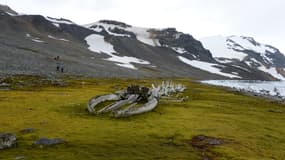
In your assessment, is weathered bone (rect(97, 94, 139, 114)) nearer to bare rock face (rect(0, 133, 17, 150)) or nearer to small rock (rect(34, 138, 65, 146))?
small rock (rect(34, 138, 65, 146))

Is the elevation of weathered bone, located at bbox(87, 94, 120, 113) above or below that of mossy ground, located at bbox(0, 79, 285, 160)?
above

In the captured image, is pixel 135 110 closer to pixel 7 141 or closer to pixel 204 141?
pixel 204 141

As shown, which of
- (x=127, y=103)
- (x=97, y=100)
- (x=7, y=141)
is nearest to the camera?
(x=7, y=141)

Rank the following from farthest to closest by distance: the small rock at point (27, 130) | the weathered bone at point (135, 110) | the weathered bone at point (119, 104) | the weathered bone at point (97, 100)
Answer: the weathered bone at point (97, 100) < the weathered bone at point (119, 104) < the weathered bone at point (135, 110) < the small rock at point (27, 130)

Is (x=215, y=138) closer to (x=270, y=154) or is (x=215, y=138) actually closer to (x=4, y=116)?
(x=270, y=154)

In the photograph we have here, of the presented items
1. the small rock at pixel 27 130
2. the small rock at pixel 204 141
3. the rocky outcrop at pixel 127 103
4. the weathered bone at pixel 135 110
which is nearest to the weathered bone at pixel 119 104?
the rocky outcrop at pixel 127 103

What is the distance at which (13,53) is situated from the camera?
376 ft

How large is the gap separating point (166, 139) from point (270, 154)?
5.81m

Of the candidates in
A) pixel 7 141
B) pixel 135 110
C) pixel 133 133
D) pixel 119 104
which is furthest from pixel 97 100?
pixel 7 141

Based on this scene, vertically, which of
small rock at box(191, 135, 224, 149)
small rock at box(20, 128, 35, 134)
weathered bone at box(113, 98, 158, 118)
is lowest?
small rock at box(191, 135, 224, 149)

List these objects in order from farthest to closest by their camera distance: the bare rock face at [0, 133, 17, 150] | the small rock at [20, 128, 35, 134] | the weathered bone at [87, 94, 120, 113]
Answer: the weathered bone at [87, 94, 120, 113] → the small rock at [20, 128, 35, 134] → the bare rock face at [0, 133, 17, 150]

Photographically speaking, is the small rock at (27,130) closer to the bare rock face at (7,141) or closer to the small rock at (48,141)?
the small rock at (48,141)

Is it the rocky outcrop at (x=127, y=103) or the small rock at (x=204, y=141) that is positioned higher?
the rocky outcrop at (x=127, y=103)

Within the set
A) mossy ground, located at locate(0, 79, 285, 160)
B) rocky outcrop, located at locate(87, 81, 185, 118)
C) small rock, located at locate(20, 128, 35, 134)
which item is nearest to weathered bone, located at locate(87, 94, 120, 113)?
rocky outcrop, located at locate(87, 81, 185, 118)
